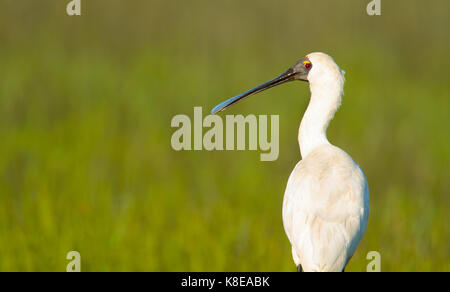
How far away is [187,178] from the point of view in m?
7.88

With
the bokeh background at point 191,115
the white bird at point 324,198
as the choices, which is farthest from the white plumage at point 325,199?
the bokeh background at point 191,115

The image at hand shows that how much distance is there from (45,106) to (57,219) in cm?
269

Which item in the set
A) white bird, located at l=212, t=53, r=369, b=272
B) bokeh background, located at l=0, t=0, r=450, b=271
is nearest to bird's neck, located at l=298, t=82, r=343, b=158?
white bird, located at l=212, t=53, r=369, b=272

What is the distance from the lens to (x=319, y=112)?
148 inches

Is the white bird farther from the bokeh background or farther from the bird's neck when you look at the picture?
the bokeh background

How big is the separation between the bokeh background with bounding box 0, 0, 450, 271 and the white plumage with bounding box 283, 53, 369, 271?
8.16 feet

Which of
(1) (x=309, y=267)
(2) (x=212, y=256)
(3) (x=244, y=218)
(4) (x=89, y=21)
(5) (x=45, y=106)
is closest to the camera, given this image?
(1) (x=309, y=267)

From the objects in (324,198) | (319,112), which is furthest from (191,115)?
(324,198)

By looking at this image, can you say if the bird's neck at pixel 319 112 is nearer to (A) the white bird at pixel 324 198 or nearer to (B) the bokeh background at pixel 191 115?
(A) the white bird at pixel 324 198

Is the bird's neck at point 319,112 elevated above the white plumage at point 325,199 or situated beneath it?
elevated above

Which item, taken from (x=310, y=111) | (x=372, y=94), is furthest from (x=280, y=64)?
(x=310, y=111)

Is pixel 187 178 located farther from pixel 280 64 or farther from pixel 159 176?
pixel 280 64

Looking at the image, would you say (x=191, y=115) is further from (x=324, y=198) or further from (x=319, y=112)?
(x=324, y=198)

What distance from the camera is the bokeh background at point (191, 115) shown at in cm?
638
